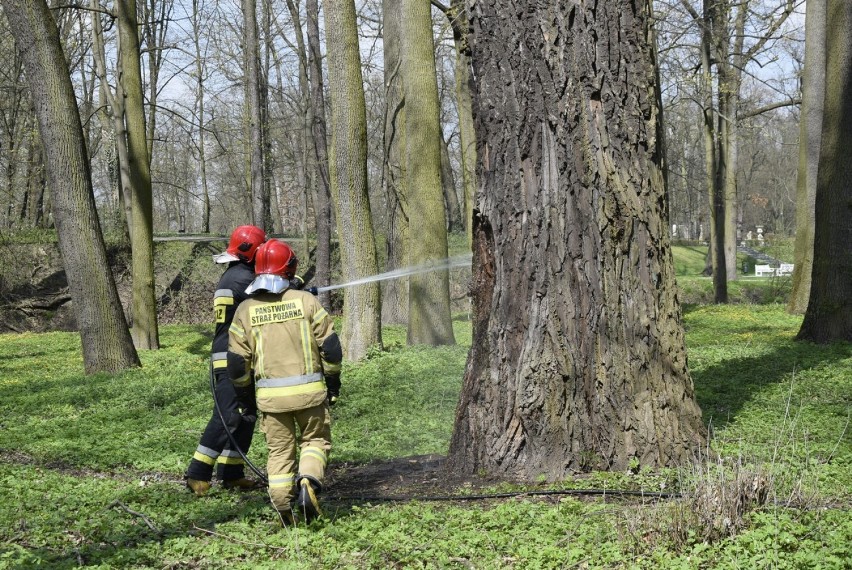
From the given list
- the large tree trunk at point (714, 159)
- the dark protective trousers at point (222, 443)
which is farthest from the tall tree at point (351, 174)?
the large tree trunk at point (714, 159)

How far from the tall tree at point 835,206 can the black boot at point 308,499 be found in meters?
8.81

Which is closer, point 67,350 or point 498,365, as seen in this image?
point 498,365

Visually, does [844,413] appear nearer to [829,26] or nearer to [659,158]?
[659,158]

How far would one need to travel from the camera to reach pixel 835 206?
36.9 ft

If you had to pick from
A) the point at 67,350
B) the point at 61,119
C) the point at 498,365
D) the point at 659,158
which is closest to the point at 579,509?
the point at 498,365

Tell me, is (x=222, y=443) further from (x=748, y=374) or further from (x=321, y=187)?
(x=321, y=187)

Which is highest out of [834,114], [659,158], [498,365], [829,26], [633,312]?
[829,26]


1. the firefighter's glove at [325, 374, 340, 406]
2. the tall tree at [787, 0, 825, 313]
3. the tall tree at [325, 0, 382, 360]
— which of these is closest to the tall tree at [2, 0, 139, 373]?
the tall tree at [325, 0, 382, 360]

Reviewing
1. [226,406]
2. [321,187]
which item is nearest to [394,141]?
[321,187]

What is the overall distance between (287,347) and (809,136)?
14205mm

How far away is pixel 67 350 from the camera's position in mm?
17297

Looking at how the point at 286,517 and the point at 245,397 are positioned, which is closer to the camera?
the point at 286,517

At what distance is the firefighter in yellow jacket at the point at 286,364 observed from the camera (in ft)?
16.6

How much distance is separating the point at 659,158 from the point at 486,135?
3.99ft
